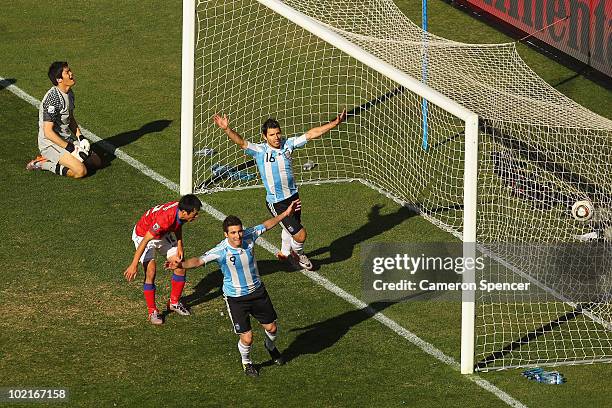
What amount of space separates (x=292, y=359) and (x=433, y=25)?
11561 millimetres

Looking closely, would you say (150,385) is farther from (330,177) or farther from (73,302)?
(330,177)

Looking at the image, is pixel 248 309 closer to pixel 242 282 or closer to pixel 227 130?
pixel 242 282

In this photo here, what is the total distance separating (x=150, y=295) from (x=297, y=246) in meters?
2.18

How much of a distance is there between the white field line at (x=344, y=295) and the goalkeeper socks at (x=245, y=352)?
1899 millimetres

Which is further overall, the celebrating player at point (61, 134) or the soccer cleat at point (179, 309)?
the celebrating player at point (61, 134)

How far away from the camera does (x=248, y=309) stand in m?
14.0

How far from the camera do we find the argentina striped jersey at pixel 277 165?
16.2 meters

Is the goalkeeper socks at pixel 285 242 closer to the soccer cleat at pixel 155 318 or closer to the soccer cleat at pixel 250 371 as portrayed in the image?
the soccer cleat at pixel 155 318

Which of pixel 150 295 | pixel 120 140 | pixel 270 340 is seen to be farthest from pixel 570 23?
pixel 270 340

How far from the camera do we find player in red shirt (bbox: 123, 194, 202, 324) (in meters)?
14.4

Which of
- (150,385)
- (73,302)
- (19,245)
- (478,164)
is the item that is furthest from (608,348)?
(19,245)

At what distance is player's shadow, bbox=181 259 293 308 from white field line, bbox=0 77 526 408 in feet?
1.15

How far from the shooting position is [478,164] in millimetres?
13859

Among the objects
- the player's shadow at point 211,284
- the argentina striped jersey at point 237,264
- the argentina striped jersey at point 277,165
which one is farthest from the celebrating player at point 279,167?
the argentina striped jersey at point 237,264
